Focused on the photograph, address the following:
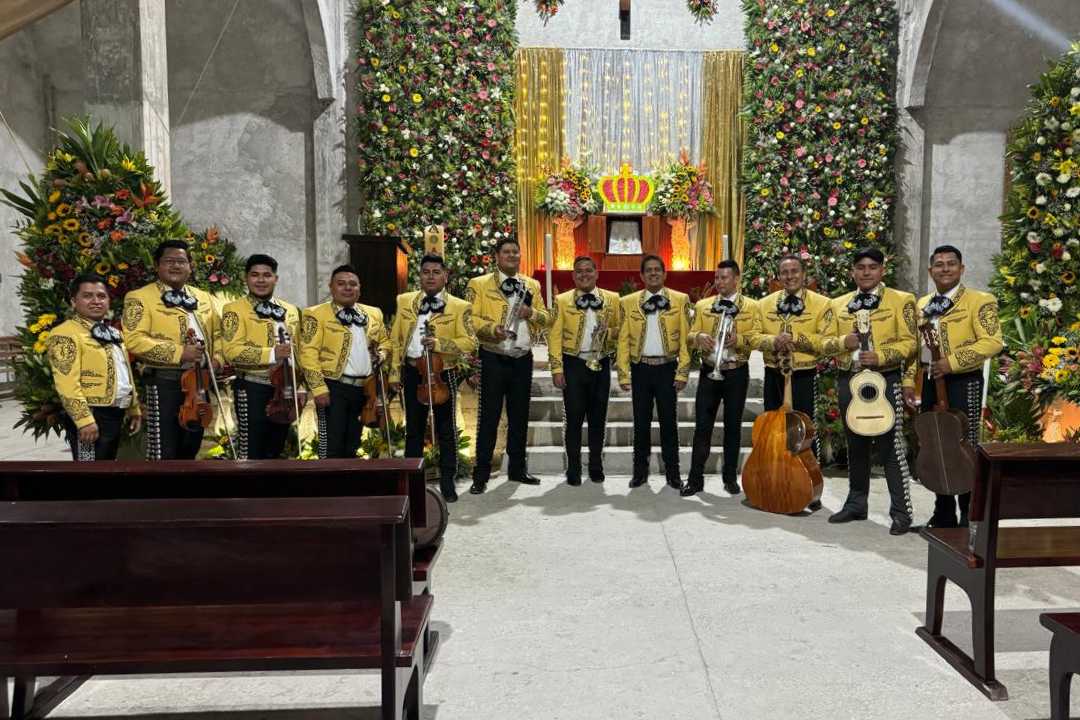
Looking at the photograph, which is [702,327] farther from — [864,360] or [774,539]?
[774,539]

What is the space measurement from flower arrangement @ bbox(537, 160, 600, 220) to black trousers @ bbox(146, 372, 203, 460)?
24.6 ft

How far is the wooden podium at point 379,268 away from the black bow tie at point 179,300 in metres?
3.36

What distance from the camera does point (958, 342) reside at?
4754 mm

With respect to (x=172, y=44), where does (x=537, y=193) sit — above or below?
below

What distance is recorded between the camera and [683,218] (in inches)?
472

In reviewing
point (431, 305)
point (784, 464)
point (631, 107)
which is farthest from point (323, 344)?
point (631, 107)

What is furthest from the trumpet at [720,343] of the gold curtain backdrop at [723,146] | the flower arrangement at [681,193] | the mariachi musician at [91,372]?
the gold curtain backdrop at [723,146]

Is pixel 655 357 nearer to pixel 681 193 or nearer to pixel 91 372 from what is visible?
pixel 91 372

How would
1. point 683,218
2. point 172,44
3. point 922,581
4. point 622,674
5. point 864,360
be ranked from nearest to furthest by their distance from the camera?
1. point 622,674
2. point 922,581
3. point 864,360
4. point 172,44
5. point 683,218

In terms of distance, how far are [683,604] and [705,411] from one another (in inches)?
92.1

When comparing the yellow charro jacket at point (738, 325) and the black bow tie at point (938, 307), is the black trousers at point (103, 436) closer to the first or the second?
the yellow charro jacket at point (738, 325)

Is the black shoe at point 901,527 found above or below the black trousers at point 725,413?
below

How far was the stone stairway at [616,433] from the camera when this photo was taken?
6.65 m

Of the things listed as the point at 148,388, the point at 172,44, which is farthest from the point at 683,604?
the point at 172,44
